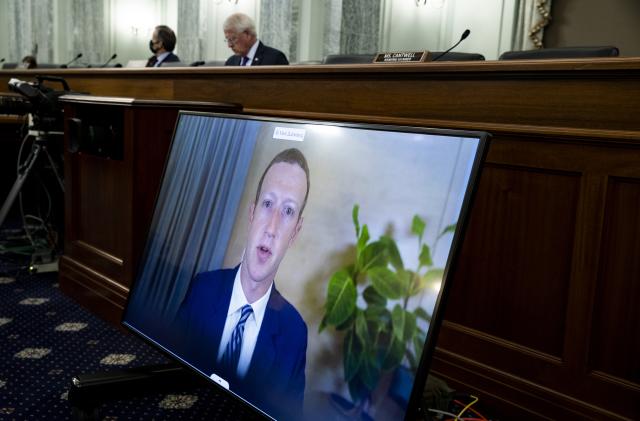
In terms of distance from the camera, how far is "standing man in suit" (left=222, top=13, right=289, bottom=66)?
4.51 m

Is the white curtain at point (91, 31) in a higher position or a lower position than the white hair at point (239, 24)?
higher

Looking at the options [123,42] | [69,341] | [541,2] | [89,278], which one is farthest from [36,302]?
[123,42]

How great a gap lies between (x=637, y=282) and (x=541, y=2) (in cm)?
420

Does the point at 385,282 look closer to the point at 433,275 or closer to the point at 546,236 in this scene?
the point at 433,275

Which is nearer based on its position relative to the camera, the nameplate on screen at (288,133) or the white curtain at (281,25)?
the nameplate on screen at (288,133)

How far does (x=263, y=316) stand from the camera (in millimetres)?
1160

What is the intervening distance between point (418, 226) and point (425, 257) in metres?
0.05

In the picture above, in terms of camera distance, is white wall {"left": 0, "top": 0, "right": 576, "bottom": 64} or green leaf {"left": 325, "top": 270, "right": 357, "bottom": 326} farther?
white wall {"left": 0, "top": 0, "right": 576, "bottom": 64}

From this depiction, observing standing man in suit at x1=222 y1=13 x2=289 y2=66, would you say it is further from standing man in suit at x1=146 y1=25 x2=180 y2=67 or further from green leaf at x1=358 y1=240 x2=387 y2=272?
green leaf at x1=358 y1=240 x2=387 y2=272

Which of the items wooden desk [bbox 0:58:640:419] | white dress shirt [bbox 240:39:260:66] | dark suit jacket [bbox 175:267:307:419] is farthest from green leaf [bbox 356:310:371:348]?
white dress shirt [bbox 240:39:260:66]

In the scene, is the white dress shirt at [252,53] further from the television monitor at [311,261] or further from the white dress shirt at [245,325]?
the white dress shirt at [245,325]

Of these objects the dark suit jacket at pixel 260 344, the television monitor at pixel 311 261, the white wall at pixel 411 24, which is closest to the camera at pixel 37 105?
the television monitor at pixel 311 261

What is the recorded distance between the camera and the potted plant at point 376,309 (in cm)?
94

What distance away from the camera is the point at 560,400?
5.15 ft
